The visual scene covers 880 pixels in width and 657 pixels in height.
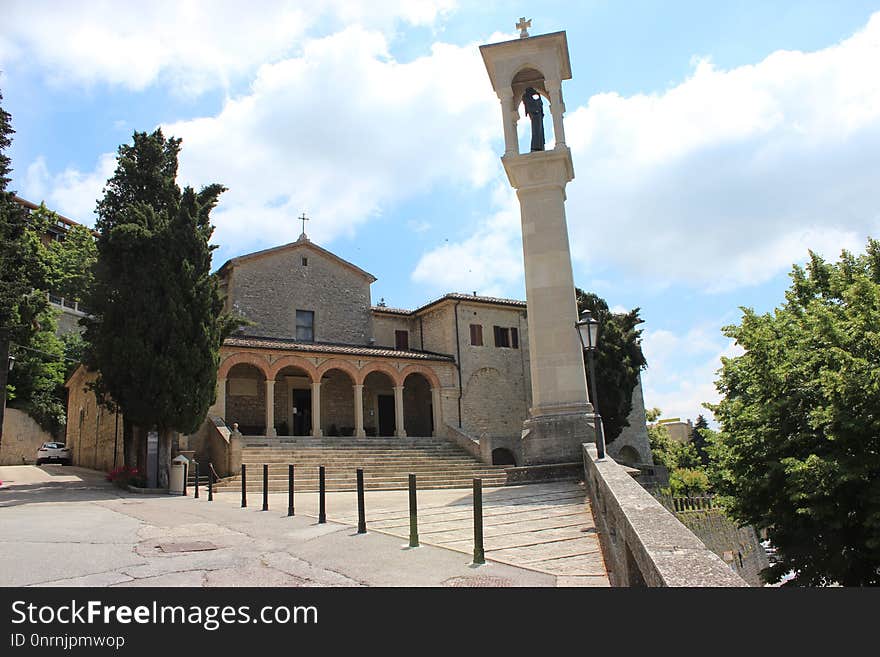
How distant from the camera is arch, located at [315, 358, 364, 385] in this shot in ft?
86.3

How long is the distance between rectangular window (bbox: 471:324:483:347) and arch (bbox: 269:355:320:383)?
8.68m

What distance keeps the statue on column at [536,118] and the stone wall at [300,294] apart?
17356 mm

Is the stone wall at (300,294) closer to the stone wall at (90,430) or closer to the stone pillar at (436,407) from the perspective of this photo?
the stone pillar at (436,407)

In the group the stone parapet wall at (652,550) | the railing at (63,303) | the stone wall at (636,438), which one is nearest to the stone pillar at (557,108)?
the stone parapet wall at (652,550)

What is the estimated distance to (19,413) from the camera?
3625cm

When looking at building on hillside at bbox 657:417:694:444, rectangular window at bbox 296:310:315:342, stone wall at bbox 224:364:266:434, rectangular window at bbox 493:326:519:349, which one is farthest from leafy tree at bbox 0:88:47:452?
building on hillside at bbox 657:417:694:444

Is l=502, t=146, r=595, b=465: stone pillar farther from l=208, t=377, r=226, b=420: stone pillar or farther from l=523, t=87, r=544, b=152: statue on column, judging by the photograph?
l=208, t=377, r=226, b=420: stone pillar

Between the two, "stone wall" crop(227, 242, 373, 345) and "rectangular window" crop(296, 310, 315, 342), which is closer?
A: "stone wall" crop(227, 242, 373, 345)

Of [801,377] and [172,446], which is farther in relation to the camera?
[172,446]

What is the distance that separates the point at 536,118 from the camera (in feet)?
51.9

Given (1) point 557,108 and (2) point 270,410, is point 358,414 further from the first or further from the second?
(1) point 557,108
